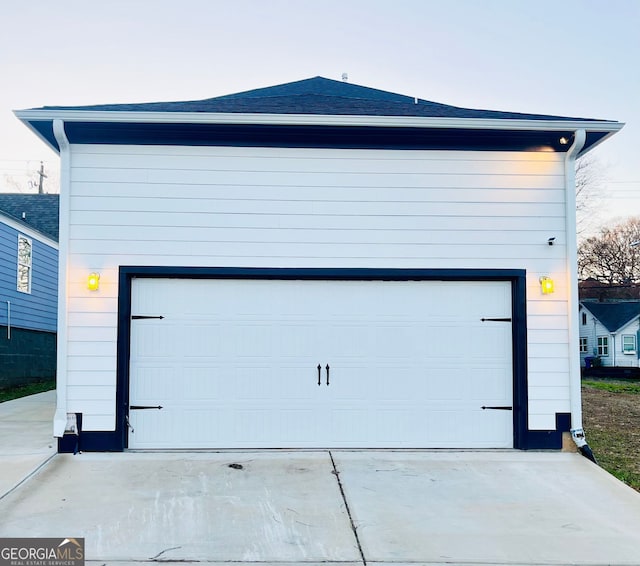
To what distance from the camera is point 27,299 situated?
1415cm

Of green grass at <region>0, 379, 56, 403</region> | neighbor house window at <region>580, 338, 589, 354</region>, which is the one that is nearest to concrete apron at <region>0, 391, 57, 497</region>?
green grass at <region>0, 379, 56, 403</region>

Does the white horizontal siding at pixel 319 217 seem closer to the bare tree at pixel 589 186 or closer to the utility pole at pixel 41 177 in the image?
the bare tree at pixel 589 186

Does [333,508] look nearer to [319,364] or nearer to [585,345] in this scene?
[319,364]

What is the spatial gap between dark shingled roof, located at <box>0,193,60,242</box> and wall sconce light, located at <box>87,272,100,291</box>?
38.3ft

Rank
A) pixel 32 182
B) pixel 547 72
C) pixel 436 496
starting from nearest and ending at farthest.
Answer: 1. pixel 436 496
2. pixel 547 72
3. pixel 32 182

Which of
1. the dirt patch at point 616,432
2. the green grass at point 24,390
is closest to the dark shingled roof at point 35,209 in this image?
the green grass at point 24,390

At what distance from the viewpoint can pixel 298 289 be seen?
651 centimetres

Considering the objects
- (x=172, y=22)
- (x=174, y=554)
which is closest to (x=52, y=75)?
(x=172, y=22)

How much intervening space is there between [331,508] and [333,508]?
17 mm

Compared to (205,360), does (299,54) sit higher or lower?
higher

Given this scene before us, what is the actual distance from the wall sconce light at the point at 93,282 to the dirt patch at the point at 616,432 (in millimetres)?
5813

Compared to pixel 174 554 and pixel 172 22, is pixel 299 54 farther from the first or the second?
pixel 174 554

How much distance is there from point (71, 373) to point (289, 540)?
11.3ft

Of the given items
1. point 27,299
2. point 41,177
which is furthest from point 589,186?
point 41,177
